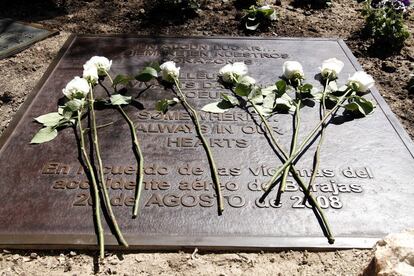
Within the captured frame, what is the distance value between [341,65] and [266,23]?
150 cm

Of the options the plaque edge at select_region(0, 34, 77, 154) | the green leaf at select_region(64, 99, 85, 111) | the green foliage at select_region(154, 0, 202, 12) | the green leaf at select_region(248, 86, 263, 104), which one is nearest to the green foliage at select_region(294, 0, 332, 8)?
the green foliage at select_region(154, 0, 202, 12)

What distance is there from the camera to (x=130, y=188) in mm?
2121

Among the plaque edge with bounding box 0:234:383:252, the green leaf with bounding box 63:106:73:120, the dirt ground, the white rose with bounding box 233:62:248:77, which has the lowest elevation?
the dirt ground

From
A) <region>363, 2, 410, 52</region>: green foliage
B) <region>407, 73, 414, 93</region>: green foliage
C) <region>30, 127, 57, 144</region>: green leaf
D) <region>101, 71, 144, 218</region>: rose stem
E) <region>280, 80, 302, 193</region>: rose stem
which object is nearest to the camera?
<region>101, 71, 144, 218</region>: rose stem

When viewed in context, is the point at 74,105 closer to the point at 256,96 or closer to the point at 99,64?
the point at 99,64

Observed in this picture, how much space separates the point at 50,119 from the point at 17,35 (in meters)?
1.63

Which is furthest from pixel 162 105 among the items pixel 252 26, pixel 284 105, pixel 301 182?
pixel 252 26

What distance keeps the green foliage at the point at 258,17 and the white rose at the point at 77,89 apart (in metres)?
2.06

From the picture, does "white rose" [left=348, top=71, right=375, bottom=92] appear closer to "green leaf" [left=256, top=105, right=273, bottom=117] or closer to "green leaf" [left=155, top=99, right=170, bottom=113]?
"green leaf" [left=256, top=105, right=273, bottom=117]

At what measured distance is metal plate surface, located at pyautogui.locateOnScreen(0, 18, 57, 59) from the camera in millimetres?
3570

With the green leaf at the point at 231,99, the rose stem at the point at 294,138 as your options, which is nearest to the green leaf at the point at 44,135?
the green leaf at the point at 231,99

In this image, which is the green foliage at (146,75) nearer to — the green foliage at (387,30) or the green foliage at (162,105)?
the green foliage at (162,105)

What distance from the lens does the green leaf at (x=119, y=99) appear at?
265 centimetres

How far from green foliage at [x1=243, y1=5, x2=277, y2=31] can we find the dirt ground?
0.08 metres
